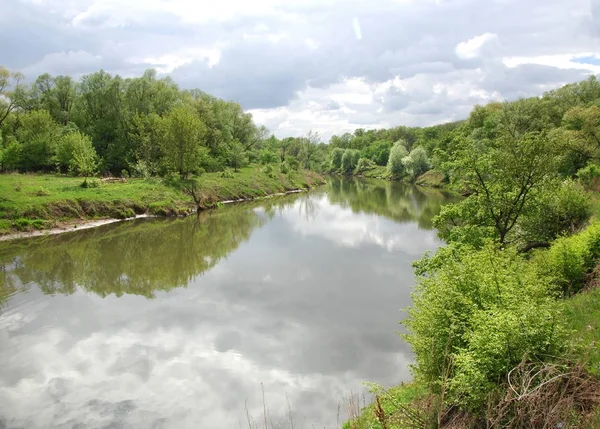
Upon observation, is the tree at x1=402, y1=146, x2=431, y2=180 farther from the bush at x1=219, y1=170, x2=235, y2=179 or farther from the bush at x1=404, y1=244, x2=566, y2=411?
the bush at x1=404, y1=244, x2=566, y2=411

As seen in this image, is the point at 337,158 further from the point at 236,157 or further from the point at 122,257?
the point at 122,257

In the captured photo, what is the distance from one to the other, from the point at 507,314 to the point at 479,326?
637mm

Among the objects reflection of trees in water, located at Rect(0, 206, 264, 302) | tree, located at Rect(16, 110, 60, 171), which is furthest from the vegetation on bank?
tree, located at Rect(16, 110, 60, 171)

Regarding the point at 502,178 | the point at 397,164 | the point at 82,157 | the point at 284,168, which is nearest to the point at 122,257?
the point at 82,157

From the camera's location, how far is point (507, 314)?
8.72 metres

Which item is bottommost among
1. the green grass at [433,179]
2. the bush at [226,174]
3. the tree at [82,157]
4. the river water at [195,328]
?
the river water at [195,328]

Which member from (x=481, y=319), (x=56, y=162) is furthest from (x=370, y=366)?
(x=56, y=162)

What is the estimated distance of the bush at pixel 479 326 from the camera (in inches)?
326

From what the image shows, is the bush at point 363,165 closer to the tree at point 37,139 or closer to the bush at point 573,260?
the tree at point 37,139

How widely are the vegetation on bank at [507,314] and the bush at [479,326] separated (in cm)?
3

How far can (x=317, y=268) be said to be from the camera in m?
29.0

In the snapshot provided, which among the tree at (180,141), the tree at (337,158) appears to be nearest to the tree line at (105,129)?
the tree at (180,141)

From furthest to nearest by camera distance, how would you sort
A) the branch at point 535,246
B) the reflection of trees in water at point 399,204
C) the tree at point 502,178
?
the reflection of trees in water at point 399,204 < the branch at point 535,246 < the tree at point 502,178

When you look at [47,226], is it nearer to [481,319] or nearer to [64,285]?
[64,285]
